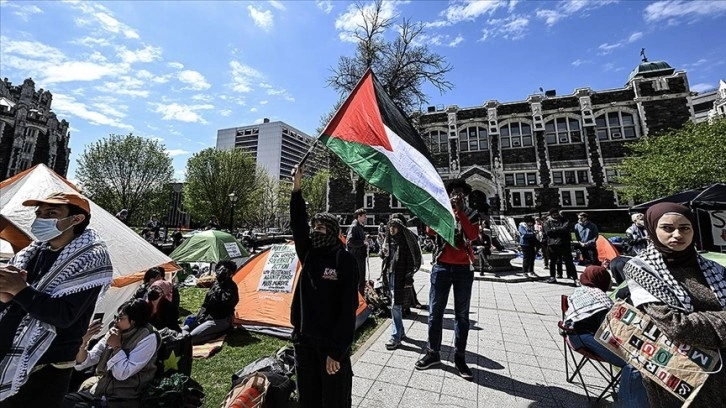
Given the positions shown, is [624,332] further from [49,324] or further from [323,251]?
[49,324]

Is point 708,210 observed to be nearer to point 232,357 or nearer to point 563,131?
point 232,357

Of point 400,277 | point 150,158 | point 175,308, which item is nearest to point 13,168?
point 150,158

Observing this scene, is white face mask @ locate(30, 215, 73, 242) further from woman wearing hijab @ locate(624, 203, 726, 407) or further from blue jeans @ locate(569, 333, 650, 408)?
blue jeans @ locate(569, 333, 650, 408)

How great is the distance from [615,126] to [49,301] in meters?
35.8

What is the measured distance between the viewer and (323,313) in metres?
2.34

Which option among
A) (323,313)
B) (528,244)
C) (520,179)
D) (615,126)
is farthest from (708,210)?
(615,126)

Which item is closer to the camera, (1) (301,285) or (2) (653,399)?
(2) (653,399)

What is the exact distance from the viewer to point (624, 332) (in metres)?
2.02

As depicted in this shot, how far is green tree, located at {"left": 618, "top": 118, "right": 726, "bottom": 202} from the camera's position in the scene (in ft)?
55.4

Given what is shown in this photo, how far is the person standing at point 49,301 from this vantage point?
1651 millimetres

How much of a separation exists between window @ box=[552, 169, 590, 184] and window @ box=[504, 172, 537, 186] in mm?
1694

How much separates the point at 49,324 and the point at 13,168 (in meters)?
62.9

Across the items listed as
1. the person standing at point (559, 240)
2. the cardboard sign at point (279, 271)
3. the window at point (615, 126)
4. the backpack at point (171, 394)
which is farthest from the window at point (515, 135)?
the backpack at point (171, 394)

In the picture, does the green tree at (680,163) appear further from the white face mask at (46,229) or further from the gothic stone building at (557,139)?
the white face mask at (46,229)
